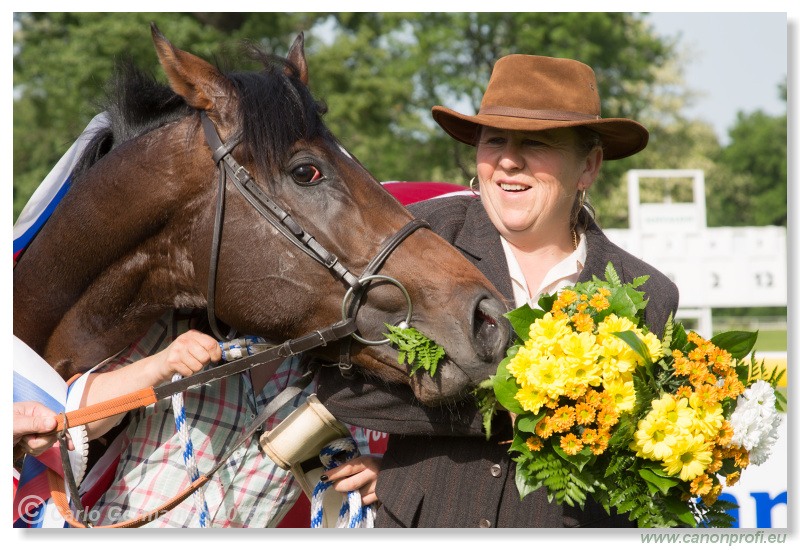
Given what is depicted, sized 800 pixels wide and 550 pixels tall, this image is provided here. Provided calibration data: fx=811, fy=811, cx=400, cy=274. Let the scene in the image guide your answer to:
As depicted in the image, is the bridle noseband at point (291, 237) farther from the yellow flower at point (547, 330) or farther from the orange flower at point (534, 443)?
the orange flower at point (534, 443)

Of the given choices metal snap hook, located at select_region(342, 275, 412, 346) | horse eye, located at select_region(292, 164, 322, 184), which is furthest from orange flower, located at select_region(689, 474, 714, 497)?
horse eye, located at select_region(292, 164, 322, 184)

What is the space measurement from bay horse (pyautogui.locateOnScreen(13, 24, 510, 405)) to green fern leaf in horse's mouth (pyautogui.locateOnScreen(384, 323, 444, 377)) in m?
0.03

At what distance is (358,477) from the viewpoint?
8.91 ft

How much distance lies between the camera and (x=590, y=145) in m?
2.91

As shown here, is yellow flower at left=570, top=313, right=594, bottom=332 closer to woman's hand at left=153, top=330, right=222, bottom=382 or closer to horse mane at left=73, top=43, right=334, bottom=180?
horse mane at left=73, top=43, right=334, bottom=180

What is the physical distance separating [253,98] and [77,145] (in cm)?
82

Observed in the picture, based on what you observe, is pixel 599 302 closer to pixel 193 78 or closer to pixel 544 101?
pixel 544 101

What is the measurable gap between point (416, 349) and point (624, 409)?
611 millimetres

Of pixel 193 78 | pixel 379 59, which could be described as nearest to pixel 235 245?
pixel 193 78

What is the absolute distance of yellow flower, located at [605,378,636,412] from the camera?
2.24 meters

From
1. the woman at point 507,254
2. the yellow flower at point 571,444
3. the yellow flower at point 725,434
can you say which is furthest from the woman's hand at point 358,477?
the yellow flower at point 725,434

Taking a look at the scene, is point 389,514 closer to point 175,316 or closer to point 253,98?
point 175,316

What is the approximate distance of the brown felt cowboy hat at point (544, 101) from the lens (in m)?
2.68

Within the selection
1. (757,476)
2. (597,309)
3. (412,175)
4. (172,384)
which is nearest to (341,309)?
(172,384)
